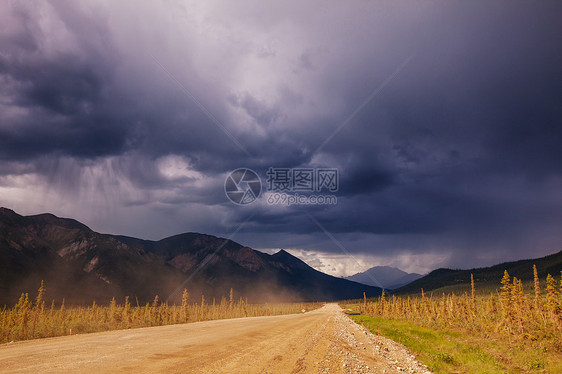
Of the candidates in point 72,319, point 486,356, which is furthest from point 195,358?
point 72,319

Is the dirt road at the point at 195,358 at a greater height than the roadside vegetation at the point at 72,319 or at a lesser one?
greater

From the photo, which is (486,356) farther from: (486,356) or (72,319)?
(72,319)

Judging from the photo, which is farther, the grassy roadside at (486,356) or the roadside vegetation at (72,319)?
the roadside vegetation at (72,319)

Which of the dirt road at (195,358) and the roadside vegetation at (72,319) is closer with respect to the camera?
the dirt road at (195,358)

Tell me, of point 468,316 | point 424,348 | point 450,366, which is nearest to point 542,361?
point 450,366

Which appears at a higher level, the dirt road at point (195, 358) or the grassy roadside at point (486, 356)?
the dirt road at point (195, 358)

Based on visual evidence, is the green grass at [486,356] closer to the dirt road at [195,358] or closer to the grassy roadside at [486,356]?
the grassy roadside at [486,356]

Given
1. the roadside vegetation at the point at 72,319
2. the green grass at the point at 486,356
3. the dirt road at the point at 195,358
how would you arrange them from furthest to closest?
the roadside vegetation at the point at 72,319, the green grass at the point at 486,356, the dirt road at the point at 195,358

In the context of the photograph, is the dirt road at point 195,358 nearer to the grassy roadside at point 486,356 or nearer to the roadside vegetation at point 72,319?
the grassy roadside at point 486,356

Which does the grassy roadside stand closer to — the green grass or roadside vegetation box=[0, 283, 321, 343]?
the green grass

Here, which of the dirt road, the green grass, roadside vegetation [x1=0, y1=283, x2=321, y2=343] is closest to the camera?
the dirt road

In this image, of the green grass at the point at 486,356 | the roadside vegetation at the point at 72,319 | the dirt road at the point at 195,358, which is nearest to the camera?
the dirt road at the point at 195,358

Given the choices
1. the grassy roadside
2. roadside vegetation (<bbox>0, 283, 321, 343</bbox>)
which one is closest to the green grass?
the grassy roadside

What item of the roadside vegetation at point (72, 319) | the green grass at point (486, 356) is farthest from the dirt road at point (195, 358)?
the roadside vegetation at point (72, 319)
